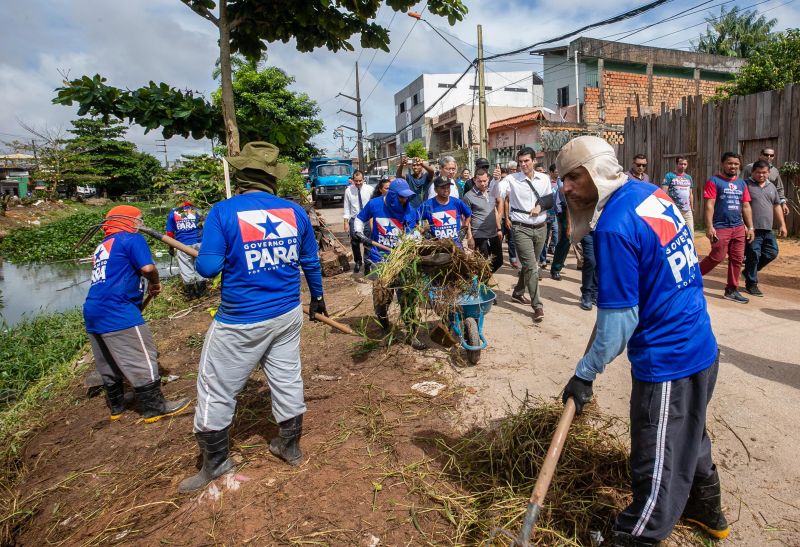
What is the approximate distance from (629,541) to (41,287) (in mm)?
13683

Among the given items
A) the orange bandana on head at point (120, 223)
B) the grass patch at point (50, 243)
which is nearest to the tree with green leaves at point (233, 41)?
the orange bandana on head at point (120, 223)

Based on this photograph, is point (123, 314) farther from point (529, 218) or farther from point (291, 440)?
point (529, 218)

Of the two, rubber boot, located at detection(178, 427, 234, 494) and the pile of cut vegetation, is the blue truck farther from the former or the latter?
the pile of cut vegetation

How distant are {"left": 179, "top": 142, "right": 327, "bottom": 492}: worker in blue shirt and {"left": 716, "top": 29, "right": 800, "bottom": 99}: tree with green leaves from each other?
57.9ft

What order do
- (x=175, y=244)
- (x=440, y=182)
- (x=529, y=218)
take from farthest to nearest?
(x=529, y=218)
(x=440, y=182)
(x=175, y=244)

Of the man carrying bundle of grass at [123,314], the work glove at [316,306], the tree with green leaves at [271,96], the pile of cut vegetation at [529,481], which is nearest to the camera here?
the pile of cut vegetation at [529,481]

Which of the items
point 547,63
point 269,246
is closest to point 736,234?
point 269,246

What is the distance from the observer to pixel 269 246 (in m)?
2.98

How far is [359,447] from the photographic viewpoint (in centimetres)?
335

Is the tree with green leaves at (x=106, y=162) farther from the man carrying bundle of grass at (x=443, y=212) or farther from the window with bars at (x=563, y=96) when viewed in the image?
the man carrying bundle of grass at (x=443, y=212)

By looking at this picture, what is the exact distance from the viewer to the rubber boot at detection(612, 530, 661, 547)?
2.05 m

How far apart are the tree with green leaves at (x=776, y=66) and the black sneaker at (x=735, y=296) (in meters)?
12.4

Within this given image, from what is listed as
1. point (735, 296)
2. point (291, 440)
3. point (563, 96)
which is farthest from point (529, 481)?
point (563, 96)

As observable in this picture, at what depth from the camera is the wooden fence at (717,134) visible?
9.55 metres
